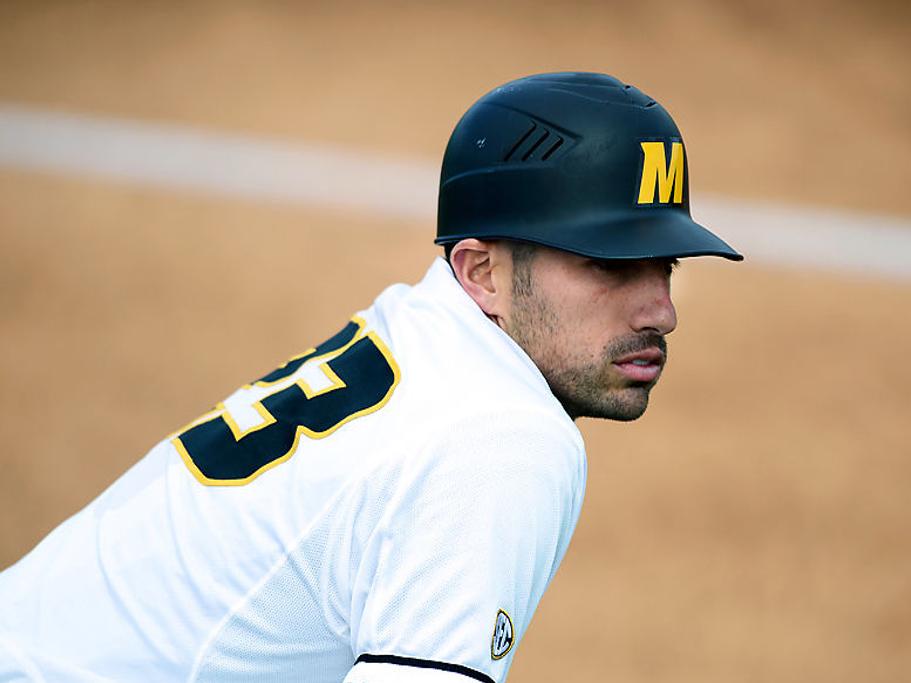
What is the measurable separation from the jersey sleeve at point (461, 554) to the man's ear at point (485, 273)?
1.69ft

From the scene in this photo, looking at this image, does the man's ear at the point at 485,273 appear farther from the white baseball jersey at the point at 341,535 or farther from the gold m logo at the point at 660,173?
the gold m logo at the point at 660,173

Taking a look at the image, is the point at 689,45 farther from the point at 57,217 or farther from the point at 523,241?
the point at 523,241

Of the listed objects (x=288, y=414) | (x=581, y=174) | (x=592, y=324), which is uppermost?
(x=581, y=174)

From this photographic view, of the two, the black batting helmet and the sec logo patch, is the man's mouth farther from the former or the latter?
the sec logo patch

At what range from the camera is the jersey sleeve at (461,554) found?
9.16 ft

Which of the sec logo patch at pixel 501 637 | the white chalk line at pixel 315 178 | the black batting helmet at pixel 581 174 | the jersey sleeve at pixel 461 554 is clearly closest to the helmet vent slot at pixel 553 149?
the black batting helmet at pixel 581 174

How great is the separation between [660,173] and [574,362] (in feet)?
1.84

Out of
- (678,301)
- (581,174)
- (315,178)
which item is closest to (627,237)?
(581,174)

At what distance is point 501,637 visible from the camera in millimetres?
2859

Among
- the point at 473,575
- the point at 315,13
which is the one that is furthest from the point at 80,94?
the point at 473,575

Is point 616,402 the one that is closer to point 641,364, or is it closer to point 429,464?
point 641,364

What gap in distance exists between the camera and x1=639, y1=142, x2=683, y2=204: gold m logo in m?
3.35

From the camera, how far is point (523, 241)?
3342 millimetres

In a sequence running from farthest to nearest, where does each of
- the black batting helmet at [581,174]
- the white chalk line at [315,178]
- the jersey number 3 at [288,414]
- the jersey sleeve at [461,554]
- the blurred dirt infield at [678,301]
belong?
the white chalk line at [315,178], the blurred dirt infield at [678,301], the black batting helmet at [581,174], the jersey number 3 at [288,414], the jersey sleeve at [461,554]
